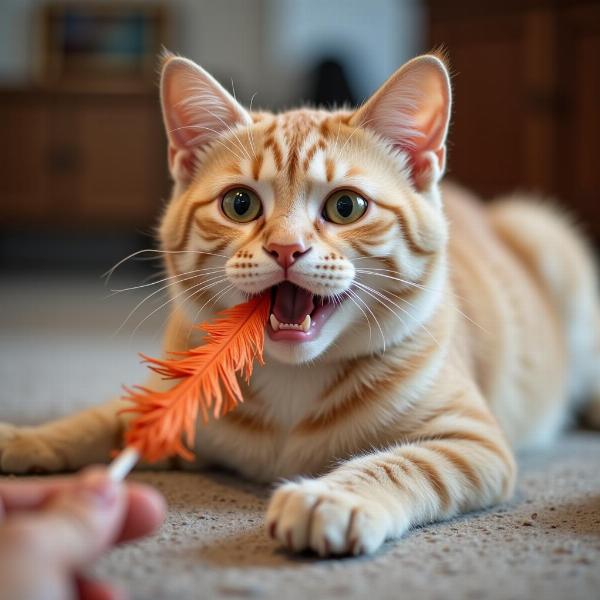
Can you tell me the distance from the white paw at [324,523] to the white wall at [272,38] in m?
4.62

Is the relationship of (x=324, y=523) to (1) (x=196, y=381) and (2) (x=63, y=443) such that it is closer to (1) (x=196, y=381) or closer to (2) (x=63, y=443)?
(1) (x=196, y=381)

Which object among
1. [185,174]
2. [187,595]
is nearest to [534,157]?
[185,174]

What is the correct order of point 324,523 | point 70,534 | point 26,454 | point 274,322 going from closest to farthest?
point 70,534 < point 324,523 < point 274,322 < point 26,454

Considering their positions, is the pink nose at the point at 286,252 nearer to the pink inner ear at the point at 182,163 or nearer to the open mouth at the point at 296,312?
the open mouth at the point at 296,312

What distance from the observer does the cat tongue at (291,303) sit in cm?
118

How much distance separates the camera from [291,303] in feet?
3.90

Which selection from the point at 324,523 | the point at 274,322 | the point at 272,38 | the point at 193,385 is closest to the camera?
the point at 324,523

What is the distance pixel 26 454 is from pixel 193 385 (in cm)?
43

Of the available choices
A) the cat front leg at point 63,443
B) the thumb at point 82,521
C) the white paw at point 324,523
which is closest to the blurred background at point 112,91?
the cat front leg at point 63,443

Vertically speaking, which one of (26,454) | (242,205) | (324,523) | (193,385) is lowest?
(26,454)

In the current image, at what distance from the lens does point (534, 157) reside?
133 inches

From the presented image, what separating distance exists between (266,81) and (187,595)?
5311 mm

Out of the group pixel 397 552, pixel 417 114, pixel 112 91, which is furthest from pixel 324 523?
pixel 112 91

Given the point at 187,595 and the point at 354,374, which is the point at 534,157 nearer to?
the point at 354,374
